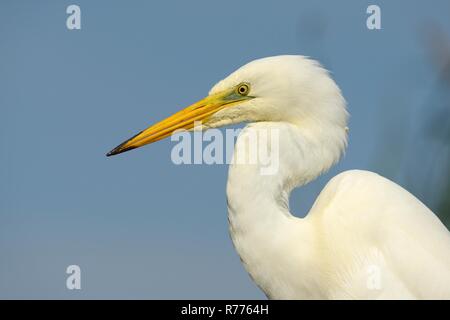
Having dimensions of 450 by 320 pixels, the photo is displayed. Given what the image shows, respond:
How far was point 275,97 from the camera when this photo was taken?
516 centimetres

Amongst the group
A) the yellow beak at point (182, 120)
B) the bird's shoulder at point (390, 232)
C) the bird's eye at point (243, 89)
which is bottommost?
the bird's shoulder at point (390, 232)

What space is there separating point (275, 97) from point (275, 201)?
0.54 metres

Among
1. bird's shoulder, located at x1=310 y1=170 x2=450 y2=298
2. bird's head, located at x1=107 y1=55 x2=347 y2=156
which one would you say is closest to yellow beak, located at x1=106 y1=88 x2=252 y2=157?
bird's head, located at x1=107 y1=55 x2=347 y2=156

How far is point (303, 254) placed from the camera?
4949 mm

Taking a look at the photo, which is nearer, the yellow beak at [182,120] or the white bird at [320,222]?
the white bird at [320,222]

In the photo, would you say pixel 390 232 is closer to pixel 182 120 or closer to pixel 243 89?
pixel 243 89

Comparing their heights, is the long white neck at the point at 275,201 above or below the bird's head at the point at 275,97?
below

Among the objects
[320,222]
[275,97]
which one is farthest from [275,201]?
[275,97]

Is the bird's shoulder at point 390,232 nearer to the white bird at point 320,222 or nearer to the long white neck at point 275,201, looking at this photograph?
the white bird at point 320,222

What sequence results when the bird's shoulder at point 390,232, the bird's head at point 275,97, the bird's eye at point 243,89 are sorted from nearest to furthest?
the bird's shoulder at point 390,232
the bird's head at point 275,97
the bird's eye at point 243,89

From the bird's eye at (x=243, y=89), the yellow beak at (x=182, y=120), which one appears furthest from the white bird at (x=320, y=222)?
the yellow beak at (x=182, y=120)

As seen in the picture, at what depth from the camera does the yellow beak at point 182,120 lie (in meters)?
5.33

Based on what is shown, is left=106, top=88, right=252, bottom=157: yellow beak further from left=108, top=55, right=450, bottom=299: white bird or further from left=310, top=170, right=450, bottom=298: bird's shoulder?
left=310, top=170, right=450, bottom=298: bird's shoulder

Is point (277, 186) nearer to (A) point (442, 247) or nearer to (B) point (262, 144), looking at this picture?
(B) point (262, 144)
